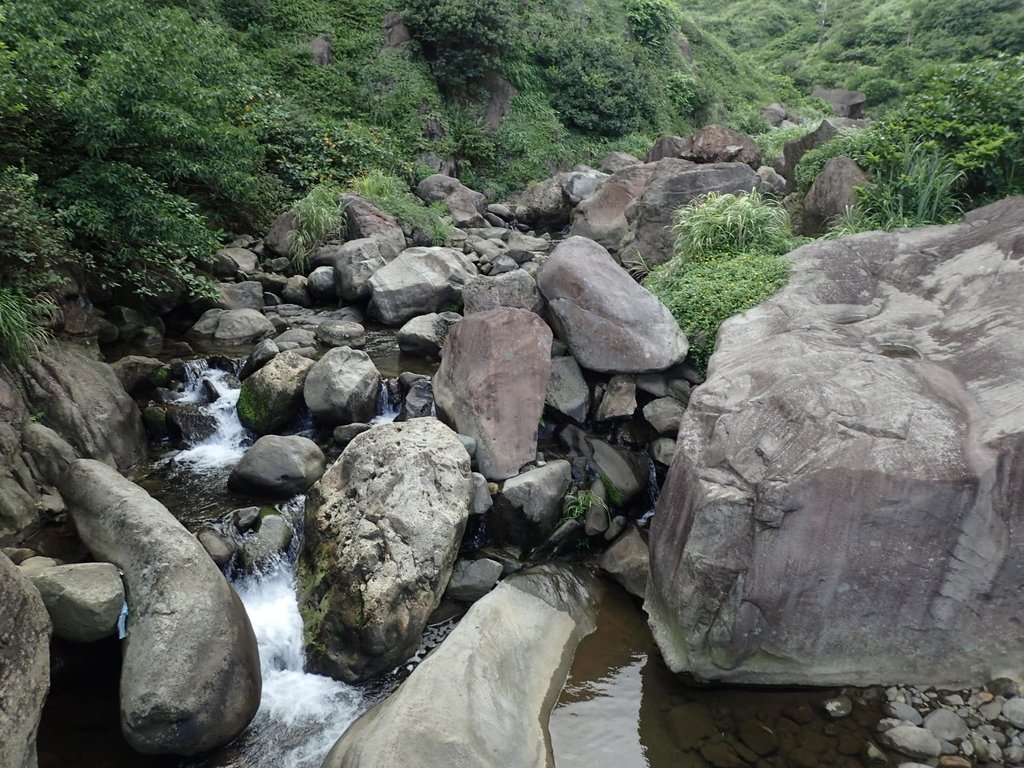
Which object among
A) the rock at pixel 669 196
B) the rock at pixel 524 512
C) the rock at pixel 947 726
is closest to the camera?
the rock at pixel 947 726

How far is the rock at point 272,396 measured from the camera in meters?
8.09

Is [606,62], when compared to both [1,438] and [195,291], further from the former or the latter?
[1,438]

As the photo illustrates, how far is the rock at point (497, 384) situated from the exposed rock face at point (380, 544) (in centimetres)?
67

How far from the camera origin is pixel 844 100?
37.5 metres

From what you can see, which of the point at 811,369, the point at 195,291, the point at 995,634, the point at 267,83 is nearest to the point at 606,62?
the point at 267,83

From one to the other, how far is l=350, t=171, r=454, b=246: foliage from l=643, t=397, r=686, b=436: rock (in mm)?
8569

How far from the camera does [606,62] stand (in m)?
25.8

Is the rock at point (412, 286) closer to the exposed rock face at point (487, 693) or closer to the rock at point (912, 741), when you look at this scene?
the exposed rock face at point (487, 693)

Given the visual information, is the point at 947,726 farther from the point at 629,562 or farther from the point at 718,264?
the point at 718,264

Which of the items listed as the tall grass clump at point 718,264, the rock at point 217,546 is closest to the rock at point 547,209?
the tall grass clump at point 718,264

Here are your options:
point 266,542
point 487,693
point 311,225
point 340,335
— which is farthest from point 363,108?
point 487,693

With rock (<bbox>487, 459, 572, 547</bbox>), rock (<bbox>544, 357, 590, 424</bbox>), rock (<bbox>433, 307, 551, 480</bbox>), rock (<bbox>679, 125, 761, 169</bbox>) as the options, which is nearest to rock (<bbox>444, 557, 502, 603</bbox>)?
rock (<bbox>487, 459, 572, 547</bbox>)

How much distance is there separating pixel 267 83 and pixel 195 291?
11286mm

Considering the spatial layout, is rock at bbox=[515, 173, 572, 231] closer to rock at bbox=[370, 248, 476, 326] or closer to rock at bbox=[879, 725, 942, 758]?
rock at bbox=[370, 248, 476, 326]
